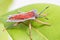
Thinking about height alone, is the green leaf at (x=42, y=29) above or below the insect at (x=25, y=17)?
below

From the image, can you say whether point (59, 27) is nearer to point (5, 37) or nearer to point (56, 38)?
point (56, 38)

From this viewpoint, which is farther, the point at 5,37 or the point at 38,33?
the point at 5,37

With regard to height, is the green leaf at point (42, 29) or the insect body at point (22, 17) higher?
the insect body at point (22, 17)

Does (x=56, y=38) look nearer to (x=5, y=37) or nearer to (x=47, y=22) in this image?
(x=47, y=22)

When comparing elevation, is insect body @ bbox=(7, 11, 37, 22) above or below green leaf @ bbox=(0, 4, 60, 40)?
above

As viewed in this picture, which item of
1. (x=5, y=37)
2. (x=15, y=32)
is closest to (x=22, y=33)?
(x=15, y=32)

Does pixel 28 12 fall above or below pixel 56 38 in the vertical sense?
above

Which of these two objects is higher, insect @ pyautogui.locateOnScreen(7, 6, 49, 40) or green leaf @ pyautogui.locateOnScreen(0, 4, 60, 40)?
insect @ pyautogui.locateOnScreen(7, 6, 49, 40)

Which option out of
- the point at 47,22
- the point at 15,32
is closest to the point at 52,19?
the point at 47,22

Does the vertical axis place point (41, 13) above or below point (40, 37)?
above
